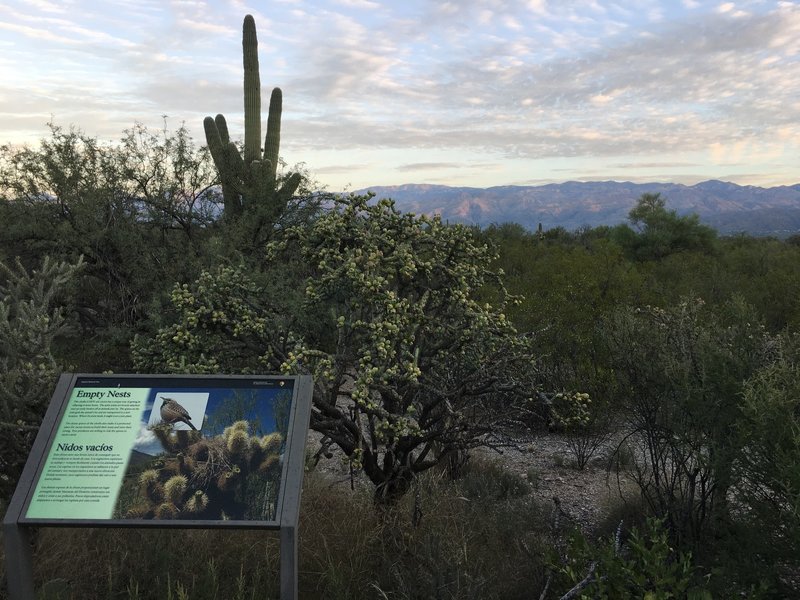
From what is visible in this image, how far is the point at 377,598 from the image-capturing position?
4105mm

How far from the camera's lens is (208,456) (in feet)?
11.9

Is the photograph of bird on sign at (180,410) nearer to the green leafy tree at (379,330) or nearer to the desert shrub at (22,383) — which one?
the green leafy tree at (379,330)

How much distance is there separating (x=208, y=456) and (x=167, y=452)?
0.27m

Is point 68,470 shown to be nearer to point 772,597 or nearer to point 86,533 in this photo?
point 86,533

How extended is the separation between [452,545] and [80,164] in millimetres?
12930

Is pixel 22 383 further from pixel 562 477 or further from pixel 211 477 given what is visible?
pixel 562 477

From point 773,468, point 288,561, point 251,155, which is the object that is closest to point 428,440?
point 288,561

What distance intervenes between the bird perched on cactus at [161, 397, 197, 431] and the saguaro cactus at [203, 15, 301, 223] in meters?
11.0

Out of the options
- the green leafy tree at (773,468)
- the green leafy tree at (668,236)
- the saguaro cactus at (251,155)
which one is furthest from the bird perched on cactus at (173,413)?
the green leafy tree at (668,236)

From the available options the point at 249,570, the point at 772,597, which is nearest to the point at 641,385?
the point at 772,597

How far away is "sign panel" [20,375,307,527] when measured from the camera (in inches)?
134

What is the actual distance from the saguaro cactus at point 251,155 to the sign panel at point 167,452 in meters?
11.0

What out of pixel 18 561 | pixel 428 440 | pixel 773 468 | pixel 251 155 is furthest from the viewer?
pixel 251 155

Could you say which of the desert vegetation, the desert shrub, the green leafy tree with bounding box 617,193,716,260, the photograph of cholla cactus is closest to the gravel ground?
the desert vegetation
